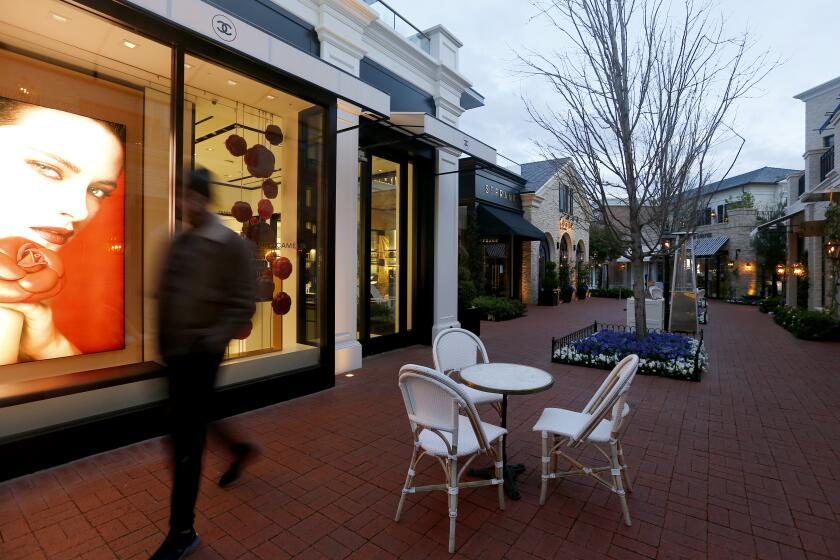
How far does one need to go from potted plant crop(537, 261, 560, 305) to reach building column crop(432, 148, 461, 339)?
11.7 m

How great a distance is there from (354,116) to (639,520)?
239 inches

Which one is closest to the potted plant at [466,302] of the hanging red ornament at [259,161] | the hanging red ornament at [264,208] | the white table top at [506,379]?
the hanging red ornament at [264,208]

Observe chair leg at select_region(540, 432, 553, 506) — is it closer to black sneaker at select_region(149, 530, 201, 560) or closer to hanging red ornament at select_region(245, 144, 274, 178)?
black sneaker at select_region(149, 530, 201, 560)

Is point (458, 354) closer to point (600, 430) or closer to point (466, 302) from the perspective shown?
point (600, 430)

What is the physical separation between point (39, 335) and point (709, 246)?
106 feet

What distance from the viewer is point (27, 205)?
13.6ft

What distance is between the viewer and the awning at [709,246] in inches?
1043

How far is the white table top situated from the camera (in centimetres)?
299

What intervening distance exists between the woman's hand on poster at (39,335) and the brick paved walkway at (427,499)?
1.49 metres

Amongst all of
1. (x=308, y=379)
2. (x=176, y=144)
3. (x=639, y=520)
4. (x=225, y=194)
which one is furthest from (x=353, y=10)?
(x=639, y=520)

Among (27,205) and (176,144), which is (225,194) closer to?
(176,144)

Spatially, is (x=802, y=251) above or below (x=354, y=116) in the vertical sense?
below

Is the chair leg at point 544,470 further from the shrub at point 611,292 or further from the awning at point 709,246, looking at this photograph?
the awning at point 709,246

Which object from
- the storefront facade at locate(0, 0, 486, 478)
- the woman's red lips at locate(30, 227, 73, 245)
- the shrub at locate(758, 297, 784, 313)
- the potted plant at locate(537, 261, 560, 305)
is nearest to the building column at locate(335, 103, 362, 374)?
the storefront facade at locate(0, 0, 486, 478)
